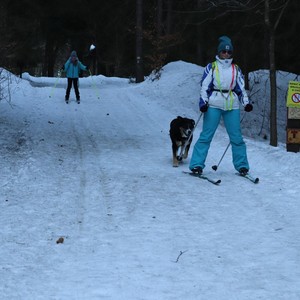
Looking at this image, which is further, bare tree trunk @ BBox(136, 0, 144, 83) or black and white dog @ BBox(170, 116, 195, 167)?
bare tree trunk @ BBox(136, 0, 144, 83)

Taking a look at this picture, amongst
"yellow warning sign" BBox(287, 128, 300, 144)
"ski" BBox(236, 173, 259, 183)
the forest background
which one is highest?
the forest background

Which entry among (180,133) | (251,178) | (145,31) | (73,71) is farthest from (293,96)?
(145,31)

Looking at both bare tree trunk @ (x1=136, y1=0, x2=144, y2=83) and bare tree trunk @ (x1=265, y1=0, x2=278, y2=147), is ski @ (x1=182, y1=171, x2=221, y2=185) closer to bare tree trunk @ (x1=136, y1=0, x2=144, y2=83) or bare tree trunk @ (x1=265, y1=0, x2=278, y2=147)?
bare tree trunk @ (x1=265, y1=0, x2=278, y2=147)

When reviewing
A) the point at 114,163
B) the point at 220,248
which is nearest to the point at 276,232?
the point at 220,248

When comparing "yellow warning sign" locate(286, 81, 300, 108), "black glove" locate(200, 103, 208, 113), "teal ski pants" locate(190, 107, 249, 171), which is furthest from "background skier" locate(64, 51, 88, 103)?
"black glove" locate(200, 103, 208, 113)

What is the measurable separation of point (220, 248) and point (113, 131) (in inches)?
317

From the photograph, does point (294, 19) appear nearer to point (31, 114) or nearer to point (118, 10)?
point (31, 114)

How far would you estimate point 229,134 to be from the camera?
301 inches

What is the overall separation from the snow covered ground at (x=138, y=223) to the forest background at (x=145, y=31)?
14.6 ft

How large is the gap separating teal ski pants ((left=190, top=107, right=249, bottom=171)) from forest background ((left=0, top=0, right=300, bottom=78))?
5.40 metres

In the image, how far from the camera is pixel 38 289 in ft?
11.9

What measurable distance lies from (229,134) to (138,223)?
115 inches

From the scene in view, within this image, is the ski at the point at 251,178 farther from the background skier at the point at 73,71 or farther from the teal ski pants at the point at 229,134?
the background skier at the point at 73,71

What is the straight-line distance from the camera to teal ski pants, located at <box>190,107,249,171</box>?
7.56 metres
